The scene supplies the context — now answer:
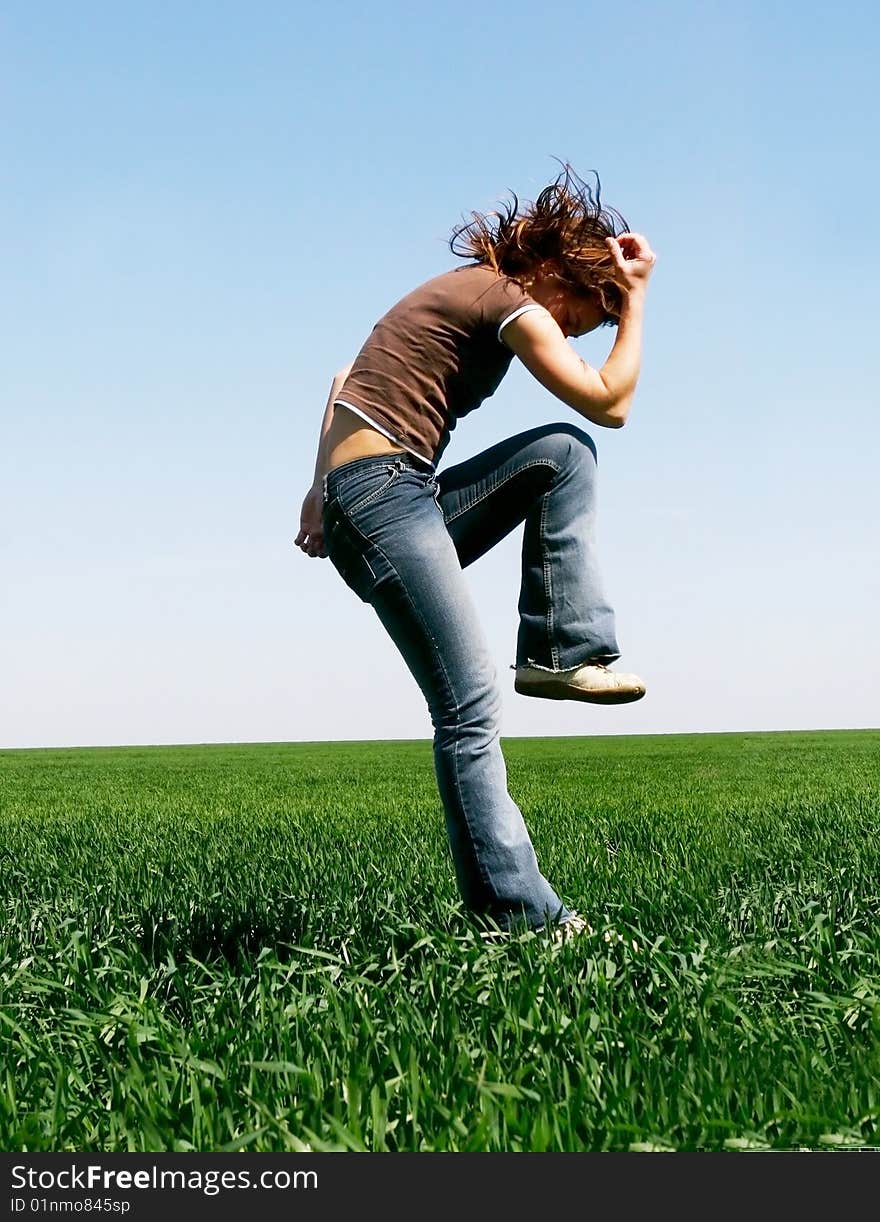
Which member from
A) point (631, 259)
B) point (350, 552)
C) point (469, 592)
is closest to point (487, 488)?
point (469, 592)

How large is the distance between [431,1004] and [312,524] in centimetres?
177

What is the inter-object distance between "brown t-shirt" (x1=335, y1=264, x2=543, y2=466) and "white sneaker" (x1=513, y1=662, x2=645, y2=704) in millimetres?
860

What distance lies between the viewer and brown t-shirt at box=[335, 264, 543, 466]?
4.09 meters

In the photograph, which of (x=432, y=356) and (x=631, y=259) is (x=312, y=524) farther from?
(x=631, y=259)

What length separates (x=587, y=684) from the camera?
4215 millimetres

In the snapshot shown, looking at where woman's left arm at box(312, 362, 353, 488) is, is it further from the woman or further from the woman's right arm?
the woman's right arm

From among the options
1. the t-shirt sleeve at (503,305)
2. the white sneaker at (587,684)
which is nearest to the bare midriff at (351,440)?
the t-shirt sleeve at (503,305)

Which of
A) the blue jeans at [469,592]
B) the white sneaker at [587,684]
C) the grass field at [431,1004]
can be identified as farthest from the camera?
the white sneaker at [587,684]

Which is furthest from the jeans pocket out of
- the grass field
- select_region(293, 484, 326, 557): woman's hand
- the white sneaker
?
the grass field

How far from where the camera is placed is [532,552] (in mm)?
4363

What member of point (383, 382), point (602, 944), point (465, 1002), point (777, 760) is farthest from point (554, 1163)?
point (777, 760)

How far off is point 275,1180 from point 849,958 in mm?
2516

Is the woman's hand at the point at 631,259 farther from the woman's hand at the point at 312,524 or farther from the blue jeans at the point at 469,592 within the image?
the woman's hand at the point at 312,524

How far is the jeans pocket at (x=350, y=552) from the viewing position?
4.13 meters
